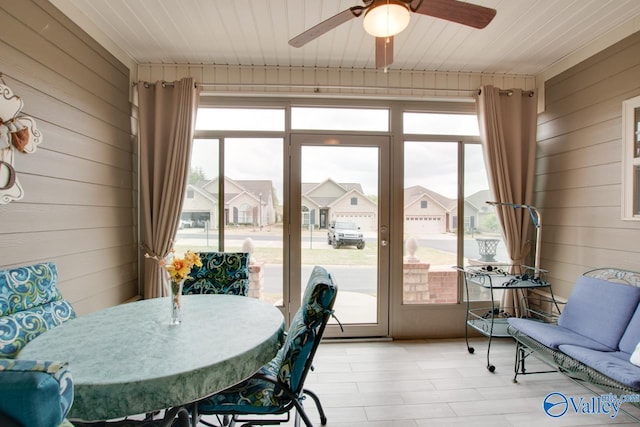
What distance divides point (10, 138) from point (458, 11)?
254 centimetres

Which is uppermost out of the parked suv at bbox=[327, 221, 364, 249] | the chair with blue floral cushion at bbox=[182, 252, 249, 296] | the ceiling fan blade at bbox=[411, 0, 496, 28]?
the ceiling fan blade at bbox=[411, 0, 496, 28]

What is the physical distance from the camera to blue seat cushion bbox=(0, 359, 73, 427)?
2.03 feet

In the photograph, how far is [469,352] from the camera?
2992 millimetres

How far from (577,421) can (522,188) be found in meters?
2.11

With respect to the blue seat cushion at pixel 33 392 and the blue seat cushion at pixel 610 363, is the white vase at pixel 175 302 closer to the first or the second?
the blue seat cushion at pixel 33 392

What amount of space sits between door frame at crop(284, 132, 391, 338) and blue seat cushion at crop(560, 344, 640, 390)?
159 cm

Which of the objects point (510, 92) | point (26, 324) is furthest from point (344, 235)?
point (26, 324)

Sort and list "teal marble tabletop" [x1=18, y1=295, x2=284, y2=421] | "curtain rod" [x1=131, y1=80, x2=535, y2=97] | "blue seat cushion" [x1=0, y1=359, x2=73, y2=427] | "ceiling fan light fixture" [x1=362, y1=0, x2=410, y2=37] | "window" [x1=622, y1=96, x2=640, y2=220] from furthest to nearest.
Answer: "curtain rod" [x1=131, y1=80, x2=535, y2=97] < "window" [x1=622, y1=96, x2=640, y2=220] < "ceiling fan light fixture" [x1=362, y1=0, x2=410, y2=37] < "teal marble tabletop" [x1=18, y1=295, x2=284, y2=421] < "blue seat cushion" [x1=0, y1=359, x2=73, y2=427]

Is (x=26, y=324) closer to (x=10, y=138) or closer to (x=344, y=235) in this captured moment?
(x=10, y=138)

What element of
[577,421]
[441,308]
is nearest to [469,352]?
[441,308]

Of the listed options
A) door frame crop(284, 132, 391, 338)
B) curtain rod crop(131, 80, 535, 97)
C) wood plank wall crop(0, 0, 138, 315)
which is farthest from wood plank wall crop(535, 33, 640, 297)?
wood plank wall crop(0, 0, 138, 315)

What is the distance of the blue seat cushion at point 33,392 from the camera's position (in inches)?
24.4

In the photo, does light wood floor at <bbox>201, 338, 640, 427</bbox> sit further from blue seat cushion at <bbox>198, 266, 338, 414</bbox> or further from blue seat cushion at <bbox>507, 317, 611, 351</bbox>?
blue seat cushion at <bbox>198, 266, 338, 414</bbox>

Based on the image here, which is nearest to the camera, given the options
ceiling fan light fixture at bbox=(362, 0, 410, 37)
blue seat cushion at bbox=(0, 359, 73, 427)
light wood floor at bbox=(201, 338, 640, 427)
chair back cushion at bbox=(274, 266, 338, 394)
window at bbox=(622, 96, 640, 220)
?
blue seat cushion at bbox=(0, 359, 73, 427)
